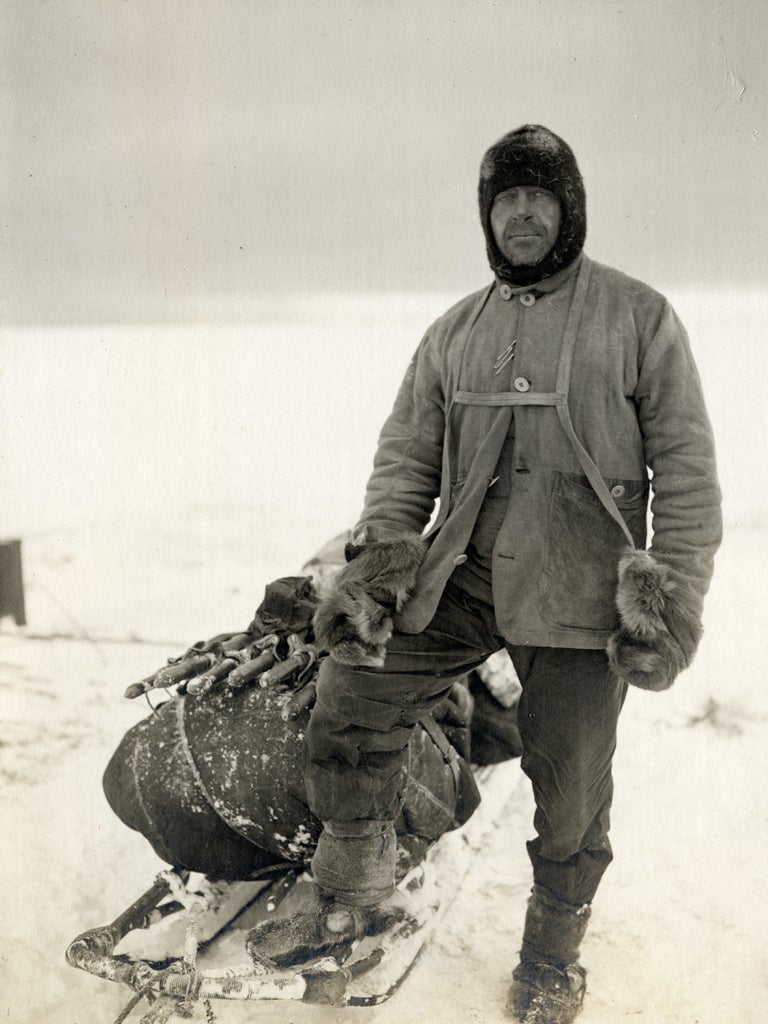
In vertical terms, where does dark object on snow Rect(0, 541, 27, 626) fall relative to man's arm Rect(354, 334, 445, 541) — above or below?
below

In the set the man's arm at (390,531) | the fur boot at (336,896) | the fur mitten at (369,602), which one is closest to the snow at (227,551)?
the fur boot at (336,896)

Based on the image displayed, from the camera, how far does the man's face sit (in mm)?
2039

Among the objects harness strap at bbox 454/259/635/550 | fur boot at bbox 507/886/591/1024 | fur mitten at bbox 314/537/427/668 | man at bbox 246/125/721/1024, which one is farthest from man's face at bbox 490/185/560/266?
fur boot at bbox 507/886/591/1024

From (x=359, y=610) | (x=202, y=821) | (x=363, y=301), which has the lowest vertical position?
(x=202, y=821)

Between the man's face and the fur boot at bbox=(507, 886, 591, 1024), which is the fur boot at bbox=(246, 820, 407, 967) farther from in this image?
the man's face

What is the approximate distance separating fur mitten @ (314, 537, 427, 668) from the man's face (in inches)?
24.9

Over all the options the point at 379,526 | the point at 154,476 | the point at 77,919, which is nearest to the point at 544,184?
the point at 379,526

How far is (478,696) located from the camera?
2.92 m

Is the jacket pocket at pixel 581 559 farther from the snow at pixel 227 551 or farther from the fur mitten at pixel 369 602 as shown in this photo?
the snow at pixel 227 551

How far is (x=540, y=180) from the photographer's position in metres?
2.04

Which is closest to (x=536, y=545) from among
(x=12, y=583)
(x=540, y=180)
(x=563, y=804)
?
(x=563, y=804)

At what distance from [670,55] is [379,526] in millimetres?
1238

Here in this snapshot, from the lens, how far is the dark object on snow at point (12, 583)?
2898 mm

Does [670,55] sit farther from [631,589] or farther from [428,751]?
[428,751]
